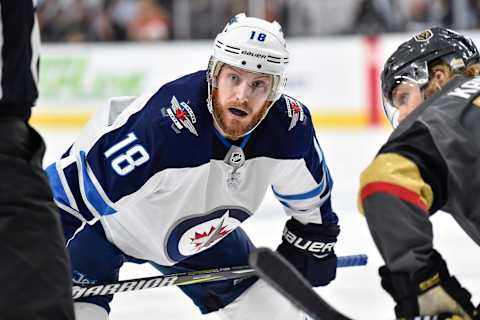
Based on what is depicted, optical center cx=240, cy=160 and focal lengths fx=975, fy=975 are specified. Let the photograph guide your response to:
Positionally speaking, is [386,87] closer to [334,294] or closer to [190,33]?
[334,294]

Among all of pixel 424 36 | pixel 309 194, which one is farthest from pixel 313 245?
pixel 424 36

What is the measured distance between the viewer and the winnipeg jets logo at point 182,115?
2.43 metres

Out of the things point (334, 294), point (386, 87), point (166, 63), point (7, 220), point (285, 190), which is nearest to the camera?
point (7, 220)

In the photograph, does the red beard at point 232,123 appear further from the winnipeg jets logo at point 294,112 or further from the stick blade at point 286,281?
the stick blade at point 286,281

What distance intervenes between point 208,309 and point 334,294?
1.83 ft

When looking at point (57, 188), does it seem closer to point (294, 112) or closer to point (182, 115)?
point (182, 115)

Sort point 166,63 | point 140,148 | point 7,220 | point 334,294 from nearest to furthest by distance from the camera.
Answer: point 7,220 < point 140,148 < point 334,294 < point 166,63

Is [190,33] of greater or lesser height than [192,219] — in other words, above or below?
below

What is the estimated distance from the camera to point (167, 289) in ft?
11.0

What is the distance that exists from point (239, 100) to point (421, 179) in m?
0.86

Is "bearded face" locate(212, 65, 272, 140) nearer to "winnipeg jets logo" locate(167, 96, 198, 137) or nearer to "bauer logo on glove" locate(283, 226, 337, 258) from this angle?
"winnipeg jets logo" locate(167, 96, 198, 137)

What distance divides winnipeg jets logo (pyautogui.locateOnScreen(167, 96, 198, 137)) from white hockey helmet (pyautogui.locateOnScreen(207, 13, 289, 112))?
0.06 meters

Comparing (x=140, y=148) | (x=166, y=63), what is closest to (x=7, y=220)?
(x=140, y=148)

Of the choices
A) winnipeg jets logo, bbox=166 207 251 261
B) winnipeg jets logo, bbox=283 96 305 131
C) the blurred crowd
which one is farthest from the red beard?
the blurred crowd
